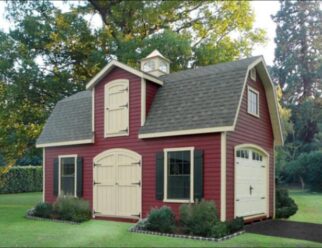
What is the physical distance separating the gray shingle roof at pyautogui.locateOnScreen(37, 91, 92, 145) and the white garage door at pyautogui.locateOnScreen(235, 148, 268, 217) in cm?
536

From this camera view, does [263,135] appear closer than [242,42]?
Yes

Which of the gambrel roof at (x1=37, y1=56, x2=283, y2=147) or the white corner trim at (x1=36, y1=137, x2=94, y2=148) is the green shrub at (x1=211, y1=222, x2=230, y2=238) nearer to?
the gambrel roof at (x1=37, y1=56, x2=283, y2=147)

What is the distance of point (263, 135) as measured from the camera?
1359 cm

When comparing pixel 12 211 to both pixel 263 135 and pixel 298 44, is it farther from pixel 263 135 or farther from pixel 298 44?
pixel 298 44

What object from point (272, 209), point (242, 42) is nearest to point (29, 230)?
point (272, 209)

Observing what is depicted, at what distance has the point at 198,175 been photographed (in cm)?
1098

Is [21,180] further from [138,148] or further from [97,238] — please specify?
[97,238]

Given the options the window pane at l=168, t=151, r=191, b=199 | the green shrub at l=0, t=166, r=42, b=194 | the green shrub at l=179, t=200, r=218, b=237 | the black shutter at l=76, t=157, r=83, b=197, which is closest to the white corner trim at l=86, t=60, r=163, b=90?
the window pane at l=168, t=151, r=191, b=199

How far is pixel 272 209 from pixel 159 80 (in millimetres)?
5897

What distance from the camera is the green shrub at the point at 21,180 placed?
1118 inches

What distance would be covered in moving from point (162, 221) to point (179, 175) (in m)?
1.53

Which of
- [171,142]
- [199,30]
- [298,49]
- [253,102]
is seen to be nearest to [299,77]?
[298,49]

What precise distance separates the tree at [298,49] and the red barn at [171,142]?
25.1m

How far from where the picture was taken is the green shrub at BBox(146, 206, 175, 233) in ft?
34.1
